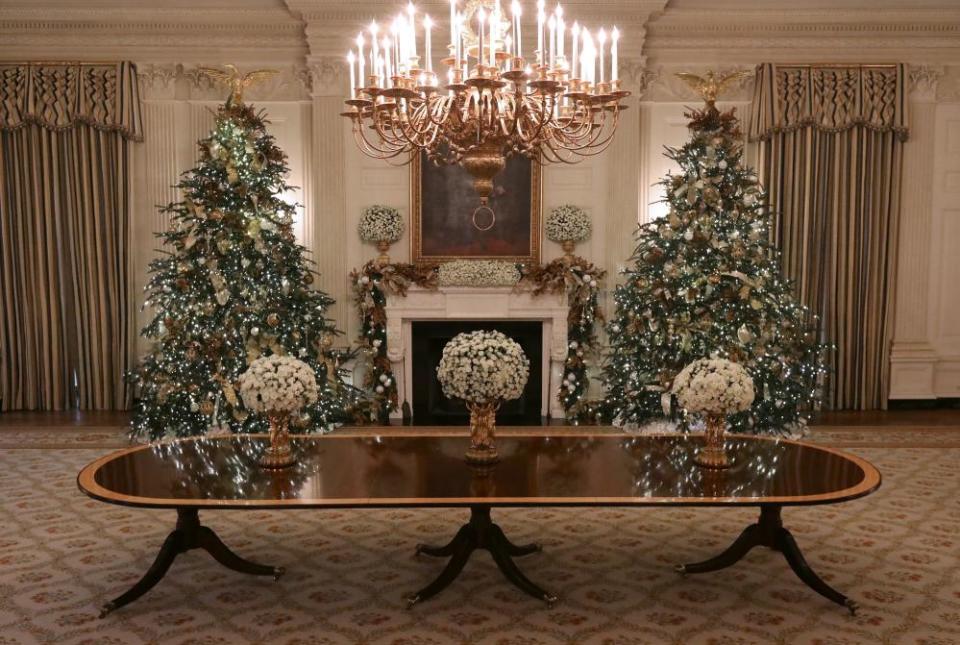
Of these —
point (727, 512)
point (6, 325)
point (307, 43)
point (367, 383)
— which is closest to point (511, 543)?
point (727, 512)

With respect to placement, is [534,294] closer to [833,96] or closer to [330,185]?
[330,185]

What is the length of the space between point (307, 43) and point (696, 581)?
5933 mm

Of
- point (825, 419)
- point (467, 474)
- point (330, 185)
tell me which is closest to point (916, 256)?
point (825, 419)

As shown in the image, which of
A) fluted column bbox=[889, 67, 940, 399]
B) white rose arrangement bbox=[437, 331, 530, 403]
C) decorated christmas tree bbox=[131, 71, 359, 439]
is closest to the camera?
white rose arrangement bbox=[437, 331, 530, 403]

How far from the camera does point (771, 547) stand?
386cm

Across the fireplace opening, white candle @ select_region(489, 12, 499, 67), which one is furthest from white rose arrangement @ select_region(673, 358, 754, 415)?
the fireplace opening

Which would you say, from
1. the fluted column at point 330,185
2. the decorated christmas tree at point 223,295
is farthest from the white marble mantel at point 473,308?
the decorated christmas tree at point 223,295

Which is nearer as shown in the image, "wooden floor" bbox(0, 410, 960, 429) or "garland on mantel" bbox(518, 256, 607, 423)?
"wooden floor" bbox(0, 410, 960, 429)

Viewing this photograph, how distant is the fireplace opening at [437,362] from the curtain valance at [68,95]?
3415 mm

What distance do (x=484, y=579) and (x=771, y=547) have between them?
4.45ft

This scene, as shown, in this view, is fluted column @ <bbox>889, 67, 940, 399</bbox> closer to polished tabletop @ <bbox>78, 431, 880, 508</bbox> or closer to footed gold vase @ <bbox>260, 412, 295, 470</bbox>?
polished tabletop @ <bbox>78, 431, 880, 508</bbox>

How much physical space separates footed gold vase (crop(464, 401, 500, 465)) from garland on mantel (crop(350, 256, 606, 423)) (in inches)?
145

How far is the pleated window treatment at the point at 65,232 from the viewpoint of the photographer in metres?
7.67

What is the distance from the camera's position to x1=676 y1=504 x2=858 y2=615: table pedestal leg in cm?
367
